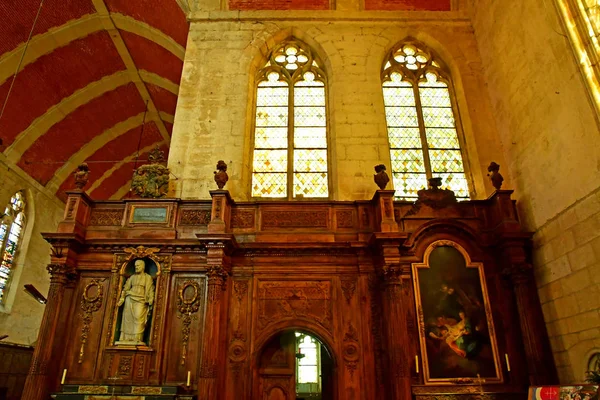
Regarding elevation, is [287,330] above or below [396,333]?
above

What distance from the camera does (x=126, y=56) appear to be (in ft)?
41.8

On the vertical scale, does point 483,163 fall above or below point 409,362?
above

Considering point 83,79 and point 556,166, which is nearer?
point 556,166

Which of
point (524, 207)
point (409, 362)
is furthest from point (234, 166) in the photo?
point (524, 207)

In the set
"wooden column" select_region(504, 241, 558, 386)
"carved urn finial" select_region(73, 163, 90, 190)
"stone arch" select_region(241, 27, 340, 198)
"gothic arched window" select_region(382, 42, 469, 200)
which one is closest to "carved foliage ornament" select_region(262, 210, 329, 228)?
"stone arch" select_region(241, 27, 340, 198)

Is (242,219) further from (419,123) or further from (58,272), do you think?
(419,123)

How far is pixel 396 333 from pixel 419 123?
4.70m

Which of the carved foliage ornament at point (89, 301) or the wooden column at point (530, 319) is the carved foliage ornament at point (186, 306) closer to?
the carved foliage ornament at point (89, 301)

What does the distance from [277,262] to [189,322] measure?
64.2 inches

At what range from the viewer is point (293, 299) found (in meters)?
6.63

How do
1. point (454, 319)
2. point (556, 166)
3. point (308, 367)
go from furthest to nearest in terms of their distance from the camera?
point (308, 367), point (454, 319), point (556, 166)

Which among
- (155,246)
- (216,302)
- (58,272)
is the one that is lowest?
(216,302)

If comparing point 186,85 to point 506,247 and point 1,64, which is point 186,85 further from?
point 506,247

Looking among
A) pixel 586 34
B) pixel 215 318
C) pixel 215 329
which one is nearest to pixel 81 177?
pixel 215 318
